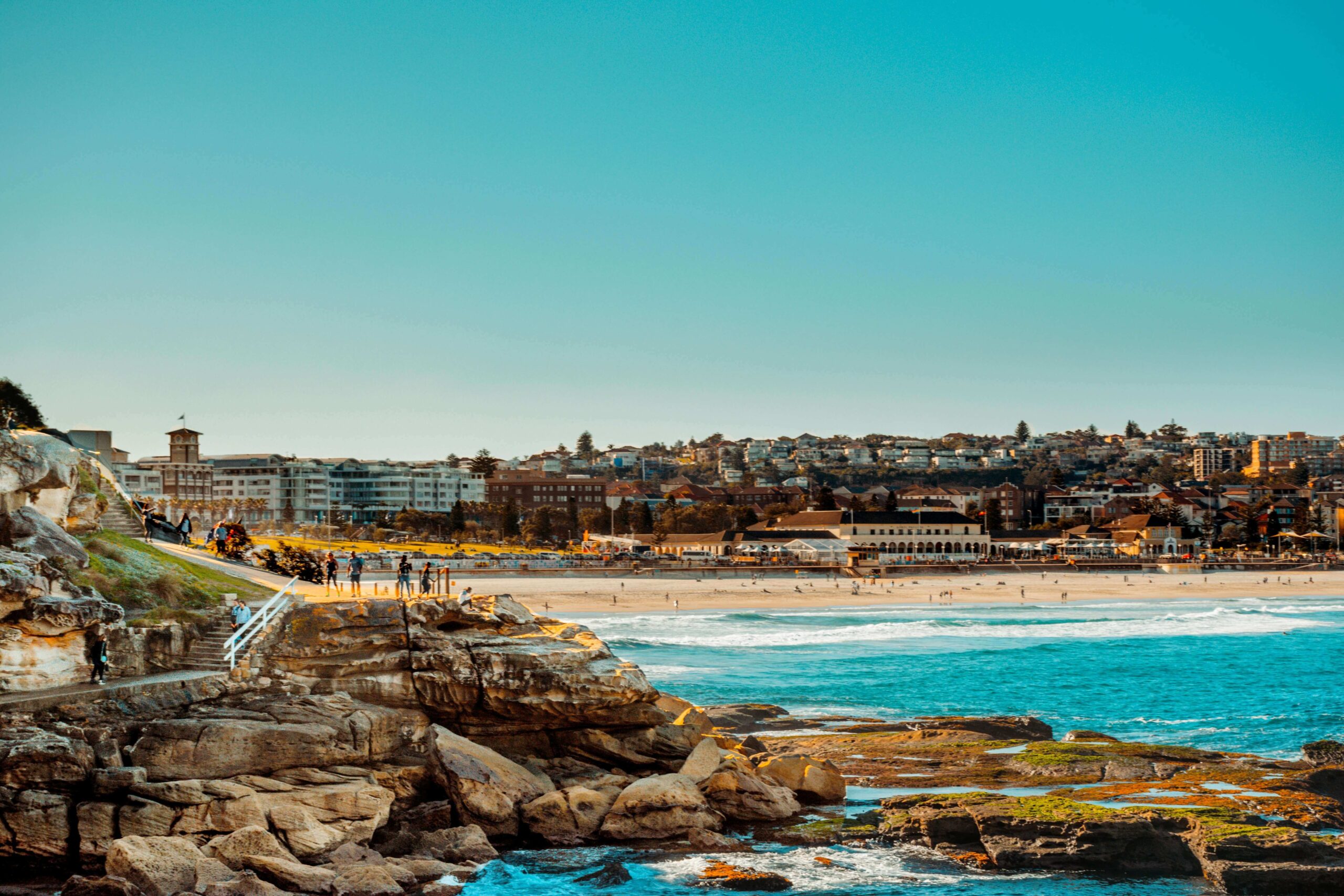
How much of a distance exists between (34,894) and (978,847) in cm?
1222

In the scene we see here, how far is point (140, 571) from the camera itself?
747 inches

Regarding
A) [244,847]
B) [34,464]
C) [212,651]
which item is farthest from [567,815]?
[34,464]

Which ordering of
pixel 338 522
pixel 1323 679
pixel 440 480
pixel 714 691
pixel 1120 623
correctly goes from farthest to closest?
pixel 440 480 < pixel 338 522 < pixel 1120 623 < pixel 1323 679 < pixel 714 691

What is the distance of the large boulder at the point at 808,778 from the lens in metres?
19.0

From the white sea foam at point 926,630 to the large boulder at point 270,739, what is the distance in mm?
28012

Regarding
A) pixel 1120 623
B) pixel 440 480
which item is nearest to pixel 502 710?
pixel 1120 623

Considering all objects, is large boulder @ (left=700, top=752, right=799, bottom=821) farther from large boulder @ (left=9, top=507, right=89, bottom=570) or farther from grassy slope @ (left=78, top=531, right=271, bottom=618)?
large boulder @ (left=9, top=507, right=89, bottom=570)

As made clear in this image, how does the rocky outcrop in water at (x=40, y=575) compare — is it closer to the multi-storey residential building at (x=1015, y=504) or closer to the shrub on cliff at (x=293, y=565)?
the shrub on cliff at (x=293, y=565)

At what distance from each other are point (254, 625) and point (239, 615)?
1.34 feet

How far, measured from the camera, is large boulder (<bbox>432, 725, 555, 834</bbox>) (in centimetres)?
1619

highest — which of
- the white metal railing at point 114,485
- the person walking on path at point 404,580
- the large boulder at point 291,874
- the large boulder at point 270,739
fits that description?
the white metal railing at point 114,485

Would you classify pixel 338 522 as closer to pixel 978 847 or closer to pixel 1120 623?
pixel 1120 623

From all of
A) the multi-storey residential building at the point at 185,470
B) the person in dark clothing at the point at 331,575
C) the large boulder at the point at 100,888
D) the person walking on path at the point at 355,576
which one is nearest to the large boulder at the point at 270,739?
the large boulder at the point at 100,888

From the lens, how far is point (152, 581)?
18766mm
